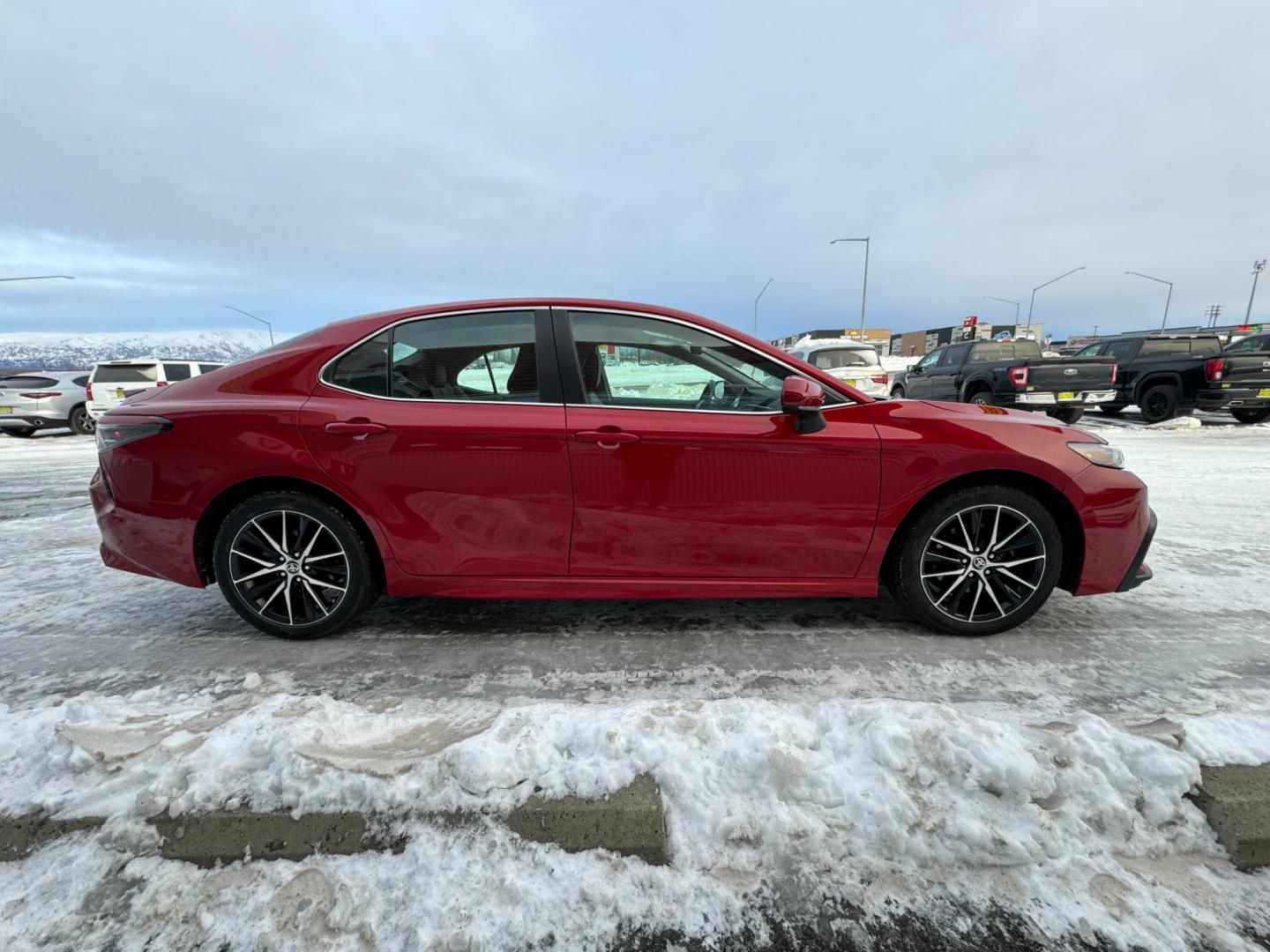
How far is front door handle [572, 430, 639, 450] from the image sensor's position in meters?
2.56

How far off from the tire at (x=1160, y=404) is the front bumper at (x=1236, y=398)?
49 centimetres

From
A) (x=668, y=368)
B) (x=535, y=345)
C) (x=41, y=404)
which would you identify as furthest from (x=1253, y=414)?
(x=41, y=404)

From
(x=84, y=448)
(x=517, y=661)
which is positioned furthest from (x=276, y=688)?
(x=84, y=448)

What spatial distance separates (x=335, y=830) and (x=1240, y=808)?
2473 millimetres

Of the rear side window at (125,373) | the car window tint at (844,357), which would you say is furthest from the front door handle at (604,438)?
the rear side window at (125,373)

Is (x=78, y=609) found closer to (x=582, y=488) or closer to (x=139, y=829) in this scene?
(x=139, y=829)

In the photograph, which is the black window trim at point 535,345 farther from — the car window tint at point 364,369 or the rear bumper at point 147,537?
the rear bumper at point 147,537

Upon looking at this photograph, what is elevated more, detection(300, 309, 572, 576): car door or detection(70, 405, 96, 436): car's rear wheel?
detection(300, 309, 572, 576): car door

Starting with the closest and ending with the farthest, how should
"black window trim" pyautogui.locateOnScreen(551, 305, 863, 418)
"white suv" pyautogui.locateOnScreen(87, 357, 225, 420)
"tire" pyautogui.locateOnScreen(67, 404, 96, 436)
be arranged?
"black window trim" pyautogui.locateOnScreen(551, 305, 863, 418) → "white suv" pyautogui.locateOnScreen(87, 357, 225, 420) → "tire" pyautogui.locateOnScreen(67, 404, 96, 436)

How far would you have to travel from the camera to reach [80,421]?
13.1 m

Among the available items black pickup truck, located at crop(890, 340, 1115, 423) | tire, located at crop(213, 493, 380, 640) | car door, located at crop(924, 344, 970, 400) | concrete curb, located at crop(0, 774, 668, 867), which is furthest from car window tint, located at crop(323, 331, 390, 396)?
car door, located at crop(924, 344, 970, 400)

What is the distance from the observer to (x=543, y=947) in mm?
1323

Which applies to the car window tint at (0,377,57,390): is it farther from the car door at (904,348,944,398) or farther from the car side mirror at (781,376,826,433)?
the car door at (904,348,944,398)

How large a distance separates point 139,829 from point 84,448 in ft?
37.7
